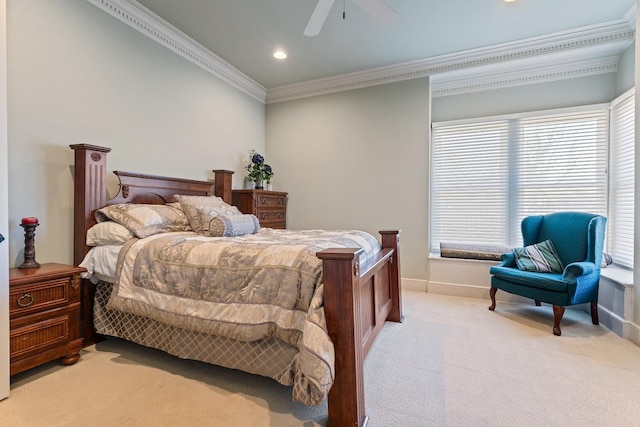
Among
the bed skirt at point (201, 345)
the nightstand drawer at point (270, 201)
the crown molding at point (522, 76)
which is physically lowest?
the bed skirt at point (201, 345)

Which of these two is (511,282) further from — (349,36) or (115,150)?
(115,150)

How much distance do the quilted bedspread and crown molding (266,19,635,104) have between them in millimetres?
2883

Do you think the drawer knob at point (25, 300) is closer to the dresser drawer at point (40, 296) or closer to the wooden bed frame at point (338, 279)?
the dresser drawer at point (40, 296)

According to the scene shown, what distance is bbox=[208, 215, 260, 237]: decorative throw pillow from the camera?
2611 mm

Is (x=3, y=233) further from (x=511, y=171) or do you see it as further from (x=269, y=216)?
(x=511, y=171)

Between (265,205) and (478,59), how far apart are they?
129 inches

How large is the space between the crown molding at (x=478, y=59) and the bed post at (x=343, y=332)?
3439mm

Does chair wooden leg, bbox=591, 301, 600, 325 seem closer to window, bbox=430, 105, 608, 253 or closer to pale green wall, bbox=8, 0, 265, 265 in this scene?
window, bbox=430, 105, 608, 253

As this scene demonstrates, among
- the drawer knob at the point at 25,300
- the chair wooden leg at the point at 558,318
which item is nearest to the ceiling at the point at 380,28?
the drawer knob at the point at 25,300

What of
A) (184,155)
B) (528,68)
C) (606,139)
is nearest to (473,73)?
(528,68)

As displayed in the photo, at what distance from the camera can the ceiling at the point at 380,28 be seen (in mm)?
2838

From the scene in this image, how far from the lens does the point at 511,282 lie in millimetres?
3064

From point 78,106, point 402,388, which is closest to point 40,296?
point 78,106

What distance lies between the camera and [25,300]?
1873 mm
